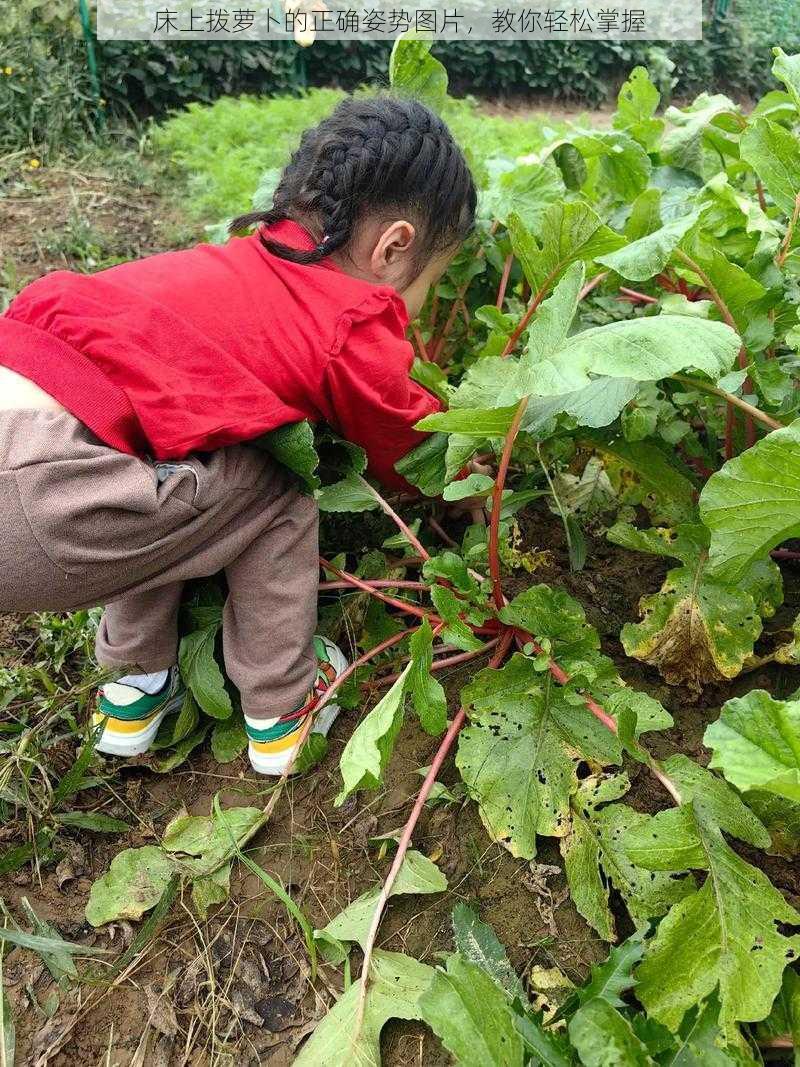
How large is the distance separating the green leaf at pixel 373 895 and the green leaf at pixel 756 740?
0.50m

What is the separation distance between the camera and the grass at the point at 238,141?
3.63 metres

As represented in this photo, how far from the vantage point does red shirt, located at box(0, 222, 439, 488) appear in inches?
50.0

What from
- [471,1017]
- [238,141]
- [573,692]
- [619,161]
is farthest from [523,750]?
[238,141]

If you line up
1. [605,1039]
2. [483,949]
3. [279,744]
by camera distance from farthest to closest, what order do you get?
[279,744] → [483,949] → [605,1039]

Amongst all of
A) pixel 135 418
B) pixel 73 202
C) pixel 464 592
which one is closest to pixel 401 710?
pixel 464 592

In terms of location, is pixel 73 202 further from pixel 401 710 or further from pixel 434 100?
pixel 401 710

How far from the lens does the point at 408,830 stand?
4.29 feet

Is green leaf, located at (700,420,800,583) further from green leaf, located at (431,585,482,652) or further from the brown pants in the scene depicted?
the brown pants

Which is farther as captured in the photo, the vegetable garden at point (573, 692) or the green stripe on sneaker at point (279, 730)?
the green stripe on sneaker at point (279, 730)

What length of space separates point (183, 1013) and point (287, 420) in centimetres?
86

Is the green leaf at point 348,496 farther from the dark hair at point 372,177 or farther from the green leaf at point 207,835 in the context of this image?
the green leaf at point 207,835

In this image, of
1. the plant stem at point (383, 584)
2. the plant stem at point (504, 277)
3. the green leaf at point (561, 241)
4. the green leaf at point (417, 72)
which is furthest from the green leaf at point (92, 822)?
the green leaf at point (417, 72)

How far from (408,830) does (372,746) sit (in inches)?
11.0

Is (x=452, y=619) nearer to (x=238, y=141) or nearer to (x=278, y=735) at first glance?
(x=278, y=735)
